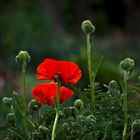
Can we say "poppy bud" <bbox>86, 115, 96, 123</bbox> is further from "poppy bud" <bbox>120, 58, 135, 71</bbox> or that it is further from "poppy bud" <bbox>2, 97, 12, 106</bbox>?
"poppy bud" <bbox>2, 97, 12, 106</bbox>

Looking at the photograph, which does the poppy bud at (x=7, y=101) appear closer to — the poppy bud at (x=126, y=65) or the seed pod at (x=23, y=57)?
the seed pod at (x=23, y=57)

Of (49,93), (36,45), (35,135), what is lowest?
(35,135)

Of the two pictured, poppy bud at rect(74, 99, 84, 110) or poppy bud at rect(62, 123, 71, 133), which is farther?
poppy bud at rect(74, 99, 84, 110)

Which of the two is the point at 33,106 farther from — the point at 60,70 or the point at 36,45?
the point at 36,45

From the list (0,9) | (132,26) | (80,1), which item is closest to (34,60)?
(0,9)

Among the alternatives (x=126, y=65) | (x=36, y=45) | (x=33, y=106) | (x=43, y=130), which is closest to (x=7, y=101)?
(x=33, y=106)

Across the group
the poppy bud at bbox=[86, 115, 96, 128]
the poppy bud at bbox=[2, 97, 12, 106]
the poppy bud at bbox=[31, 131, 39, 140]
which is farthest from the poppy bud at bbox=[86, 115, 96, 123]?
the poppy bud at bbox=[2, 97, 12, 106]
